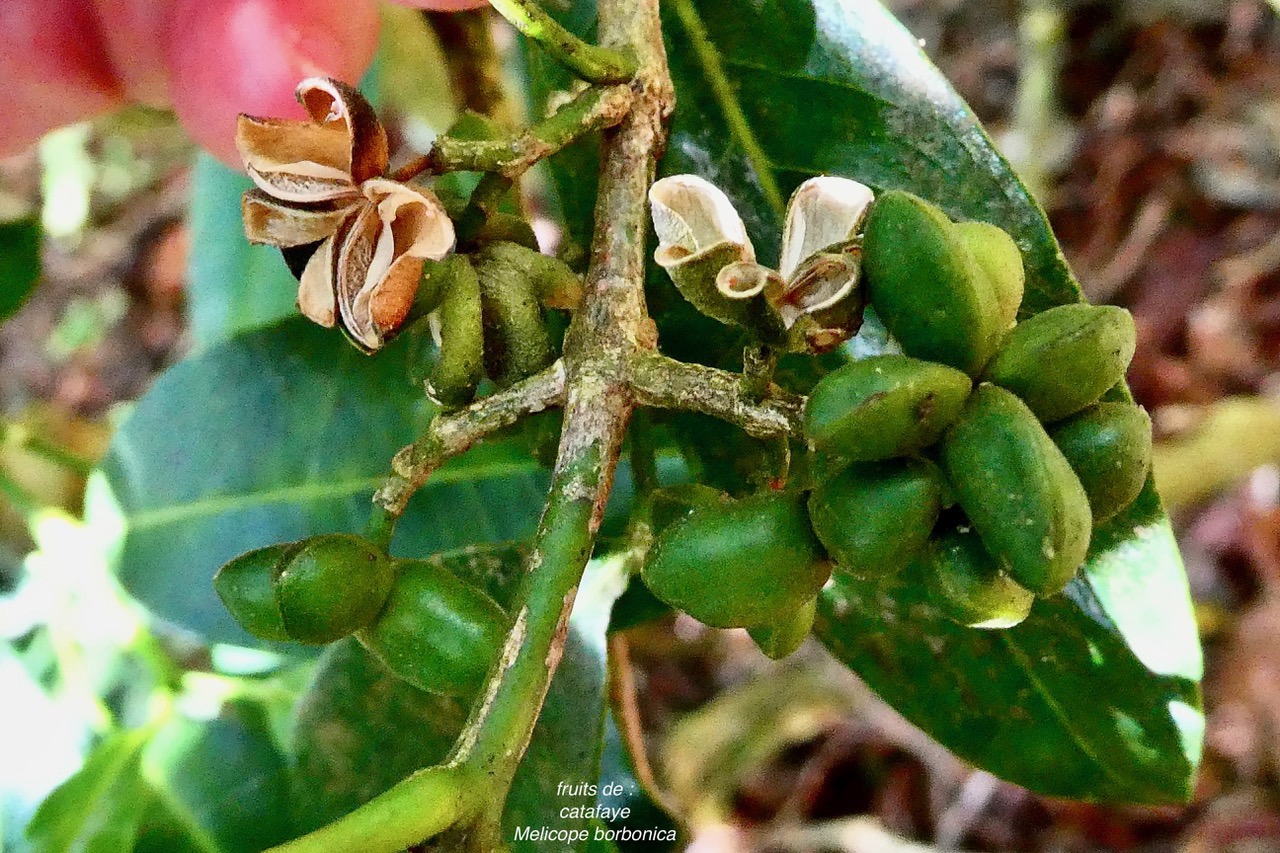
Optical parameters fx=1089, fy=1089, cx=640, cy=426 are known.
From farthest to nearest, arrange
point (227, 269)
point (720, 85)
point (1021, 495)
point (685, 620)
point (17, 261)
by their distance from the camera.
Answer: point (685, 620) < point (227, 269) < point (17, 261) < point (720, 85) < point (1021, 495)

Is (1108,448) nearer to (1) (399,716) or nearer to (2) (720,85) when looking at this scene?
(2) (720,85)

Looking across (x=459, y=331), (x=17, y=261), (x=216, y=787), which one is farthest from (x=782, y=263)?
(x=17, y=261)

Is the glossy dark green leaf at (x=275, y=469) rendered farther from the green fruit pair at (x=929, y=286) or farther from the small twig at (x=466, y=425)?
the green fruit pair at (x=929, y=286)

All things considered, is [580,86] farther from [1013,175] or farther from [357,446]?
[357,446]

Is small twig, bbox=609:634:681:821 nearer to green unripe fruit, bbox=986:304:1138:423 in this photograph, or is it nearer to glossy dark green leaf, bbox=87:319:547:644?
glossy dark green leaf, bbox=87:319:547:644

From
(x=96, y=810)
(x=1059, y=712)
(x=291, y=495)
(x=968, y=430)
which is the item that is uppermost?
(x=968, y=430)

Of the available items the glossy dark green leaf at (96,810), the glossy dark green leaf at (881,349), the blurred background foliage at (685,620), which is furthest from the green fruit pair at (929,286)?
the glossy dark green leaf at (96,810)

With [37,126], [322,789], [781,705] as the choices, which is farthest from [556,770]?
[781,705]
